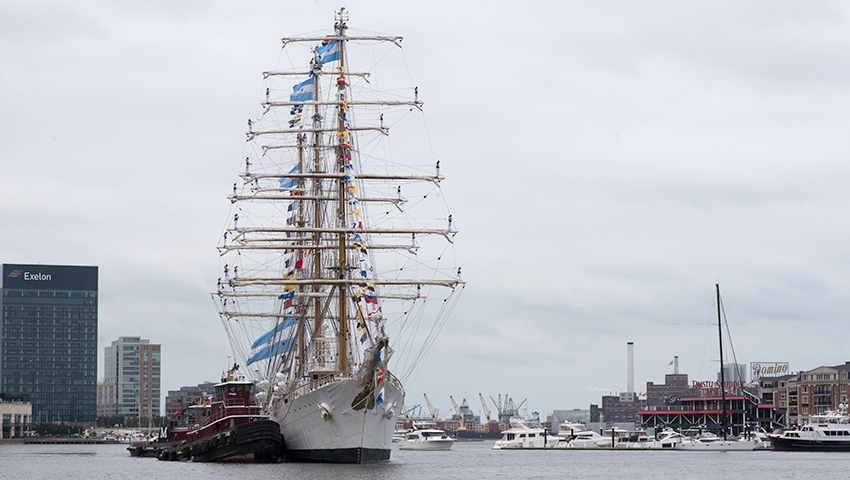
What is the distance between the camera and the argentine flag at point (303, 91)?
9925 cm

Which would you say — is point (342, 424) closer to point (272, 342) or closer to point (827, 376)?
point (272, 342)

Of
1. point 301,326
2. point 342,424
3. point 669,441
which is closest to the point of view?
point 342,424

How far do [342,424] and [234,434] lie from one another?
12527 mm

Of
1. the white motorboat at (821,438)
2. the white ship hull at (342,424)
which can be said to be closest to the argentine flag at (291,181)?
the white ship hull at (342,424)

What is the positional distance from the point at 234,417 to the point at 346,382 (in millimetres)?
18221

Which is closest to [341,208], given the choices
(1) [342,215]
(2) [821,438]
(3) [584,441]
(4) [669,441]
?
(1) [342,215]

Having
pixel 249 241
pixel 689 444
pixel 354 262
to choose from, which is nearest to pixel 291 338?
pixel 249 241

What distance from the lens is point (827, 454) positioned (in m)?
122

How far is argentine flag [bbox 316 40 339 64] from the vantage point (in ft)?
297

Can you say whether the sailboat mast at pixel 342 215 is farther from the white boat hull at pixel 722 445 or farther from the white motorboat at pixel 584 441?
the white motorboat at pixel 584 441

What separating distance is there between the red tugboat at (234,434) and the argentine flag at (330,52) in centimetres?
2921

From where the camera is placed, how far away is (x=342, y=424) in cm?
7756

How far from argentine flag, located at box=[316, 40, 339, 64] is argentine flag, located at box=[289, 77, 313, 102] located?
8424 mm

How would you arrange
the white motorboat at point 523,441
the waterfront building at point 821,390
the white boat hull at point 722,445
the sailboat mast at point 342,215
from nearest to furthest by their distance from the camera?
the sailboat mast at point 342,215, the white boat hull at point 722,445, the waterfront building at point 821,390, the white motorboat at point 523,441
